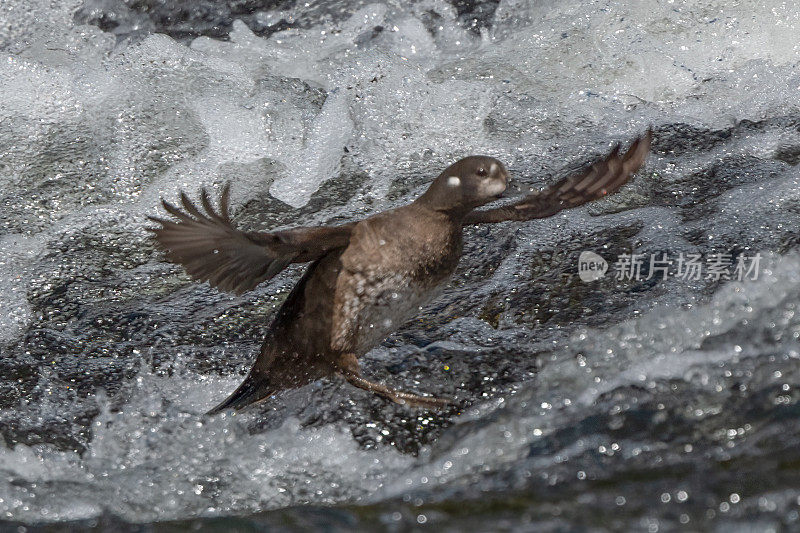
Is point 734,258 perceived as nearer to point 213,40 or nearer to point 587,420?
point 587,420

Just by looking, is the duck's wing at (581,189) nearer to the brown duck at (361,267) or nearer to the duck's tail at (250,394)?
the brown duck at (361,267)

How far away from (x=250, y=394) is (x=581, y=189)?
1.30 metres

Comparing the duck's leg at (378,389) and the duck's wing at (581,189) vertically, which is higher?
the duck's wing at (581,189)

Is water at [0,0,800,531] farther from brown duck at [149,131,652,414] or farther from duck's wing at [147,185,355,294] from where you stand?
duck's wing at [147,185,355,294]

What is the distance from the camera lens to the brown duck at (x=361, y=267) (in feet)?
10.6

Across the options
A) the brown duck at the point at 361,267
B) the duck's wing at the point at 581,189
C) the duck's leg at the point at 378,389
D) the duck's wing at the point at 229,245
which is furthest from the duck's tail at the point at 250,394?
the duck's wing at the point at 581,189

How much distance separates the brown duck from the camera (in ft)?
10.6

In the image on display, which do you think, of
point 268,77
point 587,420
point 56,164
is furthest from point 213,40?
point 587,420

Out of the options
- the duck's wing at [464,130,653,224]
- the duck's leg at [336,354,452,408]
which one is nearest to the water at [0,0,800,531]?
the duck's leg at [336,354,452,408]

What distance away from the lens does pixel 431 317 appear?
4.02 meters

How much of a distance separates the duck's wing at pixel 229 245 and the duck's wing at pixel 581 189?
0.56 meters

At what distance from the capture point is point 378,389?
11.1ft

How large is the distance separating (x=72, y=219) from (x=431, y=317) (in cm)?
191

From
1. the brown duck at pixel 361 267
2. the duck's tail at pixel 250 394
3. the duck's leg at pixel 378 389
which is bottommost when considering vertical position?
the duck's tail at pixel 250 394
